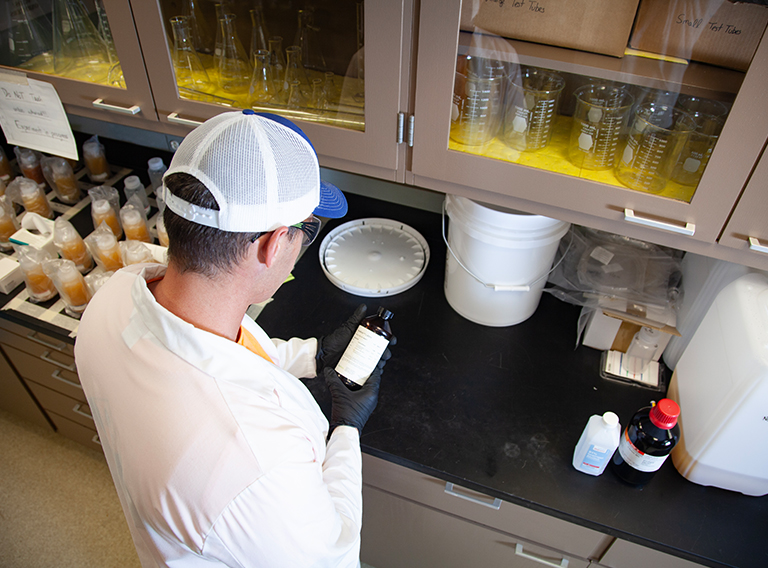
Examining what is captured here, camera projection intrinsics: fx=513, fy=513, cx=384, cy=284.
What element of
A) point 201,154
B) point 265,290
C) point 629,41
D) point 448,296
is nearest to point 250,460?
point 265,290

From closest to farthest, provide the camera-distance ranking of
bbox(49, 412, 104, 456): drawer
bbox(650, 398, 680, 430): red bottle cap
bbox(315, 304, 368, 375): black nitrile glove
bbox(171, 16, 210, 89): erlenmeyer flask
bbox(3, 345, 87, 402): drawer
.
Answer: bbox(650, 398, 680, 430): red bottle cap, bbox(171, 16, 210, 89): erlenmeyer flask, bbox(315, 304, 368, 375): black nitrile glove, bbox(3, 345, 87, 402): drawer, bbox(49, 412, 104, 456): drawer

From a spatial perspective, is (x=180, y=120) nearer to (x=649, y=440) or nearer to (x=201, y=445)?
(x=201, y=445)

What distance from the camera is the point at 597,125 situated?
1058mm

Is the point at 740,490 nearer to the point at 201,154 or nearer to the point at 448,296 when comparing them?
the point at 448,296

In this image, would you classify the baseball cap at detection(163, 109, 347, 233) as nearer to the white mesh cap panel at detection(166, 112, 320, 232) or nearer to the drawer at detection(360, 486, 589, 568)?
the white mesh cap panel at detection(166, 112, 320, 232)

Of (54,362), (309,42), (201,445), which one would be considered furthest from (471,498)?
(54,362)

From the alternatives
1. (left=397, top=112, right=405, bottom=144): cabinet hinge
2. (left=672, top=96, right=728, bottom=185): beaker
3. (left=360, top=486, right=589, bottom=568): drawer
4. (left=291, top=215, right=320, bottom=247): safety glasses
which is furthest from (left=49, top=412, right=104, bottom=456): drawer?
(left=672, top=96, right=728, bottom=185): beaker

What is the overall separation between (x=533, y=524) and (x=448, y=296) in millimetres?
631

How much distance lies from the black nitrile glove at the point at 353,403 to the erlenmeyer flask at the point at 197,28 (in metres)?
0.89

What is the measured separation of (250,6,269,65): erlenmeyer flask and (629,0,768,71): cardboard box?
804 millimetres

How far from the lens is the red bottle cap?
0.98 meters

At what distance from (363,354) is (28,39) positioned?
1290 mm

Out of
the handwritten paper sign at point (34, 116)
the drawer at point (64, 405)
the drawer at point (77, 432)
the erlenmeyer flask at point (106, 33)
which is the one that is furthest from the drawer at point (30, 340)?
the erlenmeyer flask at point (106, 33)

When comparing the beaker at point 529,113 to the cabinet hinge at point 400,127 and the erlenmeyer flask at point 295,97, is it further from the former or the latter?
the erlenmeyer flask at point 295,97
